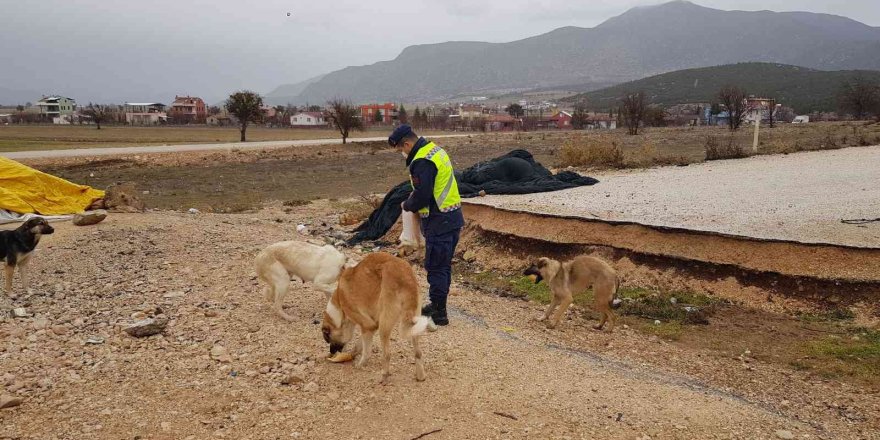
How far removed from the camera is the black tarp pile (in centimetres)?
1441

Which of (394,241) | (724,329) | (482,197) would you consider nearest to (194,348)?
(724,329)

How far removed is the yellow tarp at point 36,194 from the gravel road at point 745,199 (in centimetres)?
959

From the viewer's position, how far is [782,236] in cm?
927

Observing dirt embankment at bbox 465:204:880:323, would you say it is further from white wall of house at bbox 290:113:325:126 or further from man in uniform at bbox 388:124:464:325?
white wall of house at bbox 290:113:325:126

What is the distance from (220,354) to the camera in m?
6.29

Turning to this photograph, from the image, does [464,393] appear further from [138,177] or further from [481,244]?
[138,177]

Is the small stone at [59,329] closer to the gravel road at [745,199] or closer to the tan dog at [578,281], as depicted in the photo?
the tan dog at [578,281]

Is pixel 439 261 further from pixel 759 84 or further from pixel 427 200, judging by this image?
pixel 759 84

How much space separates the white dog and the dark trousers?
104 cm

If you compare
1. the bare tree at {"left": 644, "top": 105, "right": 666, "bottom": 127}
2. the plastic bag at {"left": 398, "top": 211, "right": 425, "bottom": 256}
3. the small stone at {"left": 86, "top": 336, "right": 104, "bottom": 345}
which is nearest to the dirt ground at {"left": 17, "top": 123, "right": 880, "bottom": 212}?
the plastic bag at {"left": 398, "top": 211, "right": 425, "bottom": 256}

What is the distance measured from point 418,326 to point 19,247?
20.4 ft

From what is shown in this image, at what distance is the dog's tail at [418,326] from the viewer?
18.0 ft

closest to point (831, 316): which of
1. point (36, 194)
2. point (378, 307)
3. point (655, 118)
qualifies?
point (378, 307)

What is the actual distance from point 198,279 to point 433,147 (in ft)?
14.0
